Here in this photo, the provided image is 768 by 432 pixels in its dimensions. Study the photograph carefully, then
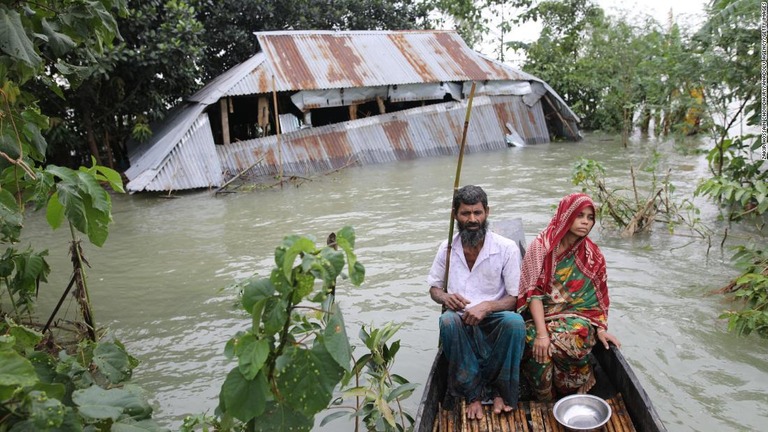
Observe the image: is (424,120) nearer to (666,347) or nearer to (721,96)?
(721,96)

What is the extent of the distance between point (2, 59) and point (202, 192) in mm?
10376

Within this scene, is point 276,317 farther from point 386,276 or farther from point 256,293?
point 386,276

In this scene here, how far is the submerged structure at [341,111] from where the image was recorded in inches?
516

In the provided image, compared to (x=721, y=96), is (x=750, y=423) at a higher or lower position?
lower

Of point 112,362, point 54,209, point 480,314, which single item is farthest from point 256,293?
point 480,314

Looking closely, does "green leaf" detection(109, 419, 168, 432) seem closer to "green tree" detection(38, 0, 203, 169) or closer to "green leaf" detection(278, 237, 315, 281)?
"green leaf" detection(278, 237, 315, 281)

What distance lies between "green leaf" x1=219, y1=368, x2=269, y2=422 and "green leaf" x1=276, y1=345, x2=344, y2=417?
0.27 feet

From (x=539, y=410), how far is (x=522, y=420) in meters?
0.16

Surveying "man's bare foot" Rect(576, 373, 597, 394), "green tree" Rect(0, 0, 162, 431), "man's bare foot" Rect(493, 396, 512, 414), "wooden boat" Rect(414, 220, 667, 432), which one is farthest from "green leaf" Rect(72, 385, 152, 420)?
"man's bare foot" Rect(576, 373, 597, 394)

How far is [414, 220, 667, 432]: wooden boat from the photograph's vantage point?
332 cm

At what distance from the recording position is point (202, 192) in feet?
42.9

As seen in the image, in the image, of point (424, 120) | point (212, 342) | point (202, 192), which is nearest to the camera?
point (212, 342)

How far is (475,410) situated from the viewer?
3639mm

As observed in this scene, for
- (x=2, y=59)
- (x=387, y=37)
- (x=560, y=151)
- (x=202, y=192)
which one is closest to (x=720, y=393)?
(x=2, y=59)
